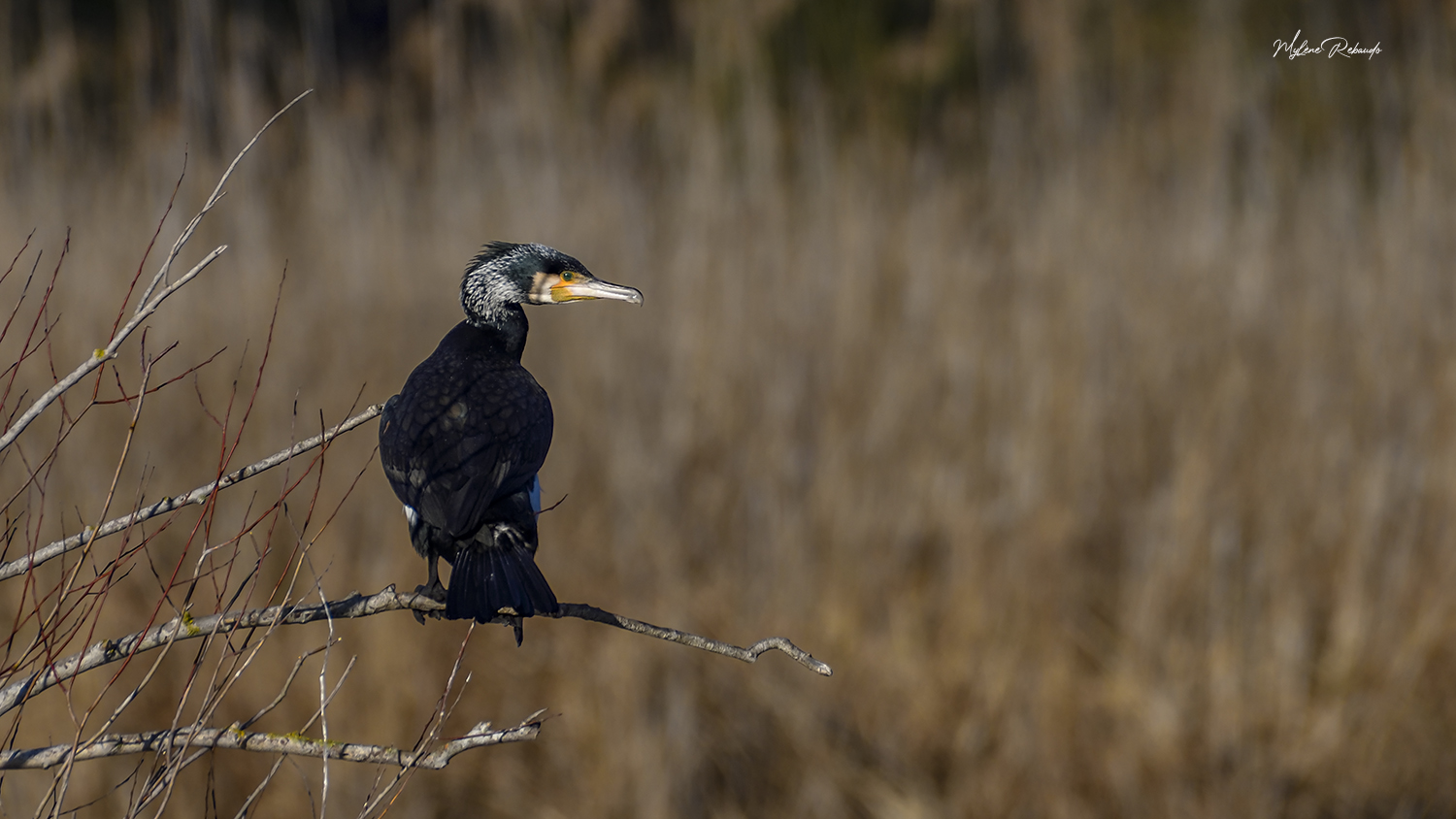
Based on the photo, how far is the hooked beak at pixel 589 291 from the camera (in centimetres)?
95

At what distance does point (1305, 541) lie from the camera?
5273 mm

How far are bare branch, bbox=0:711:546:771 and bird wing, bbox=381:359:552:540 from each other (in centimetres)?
19

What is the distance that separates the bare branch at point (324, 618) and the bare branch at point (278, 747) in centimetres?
6

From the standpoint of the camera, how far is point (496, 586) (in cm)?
110

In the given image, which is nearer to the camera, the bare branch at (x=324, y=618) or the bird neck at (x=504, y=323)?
the bare branch at (x=324, y=618)

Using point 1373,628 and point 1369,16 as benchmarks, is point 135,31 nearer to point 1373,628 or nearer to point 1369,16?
point 1373,628

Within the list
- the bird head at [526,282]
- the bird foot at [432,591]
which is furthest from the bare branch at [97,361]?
the bird foot at [432,591]

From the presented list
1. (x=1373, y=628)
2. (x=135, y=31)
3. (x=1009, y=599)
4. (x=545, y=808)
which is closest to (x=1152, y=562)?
(x=1009, y=599)

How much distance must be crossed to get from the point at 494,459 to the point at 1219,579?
4570 mm

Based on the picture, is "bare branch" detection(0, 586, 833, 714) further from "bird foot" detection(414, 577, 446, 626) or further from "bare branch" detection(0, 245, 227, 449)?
"bare branch" detection(0, 245, 227, 449)

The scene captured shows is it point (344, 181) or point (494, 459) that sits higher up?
point (344, 181)

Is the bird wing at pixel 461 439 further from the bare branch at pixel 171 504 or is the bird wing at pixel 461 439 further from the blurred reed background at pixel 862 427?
the blurred reed background at pixel 862 427

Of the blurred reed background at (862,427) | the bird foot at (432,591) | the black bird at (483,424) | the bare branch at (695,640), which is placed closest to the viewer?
the bare branch at (695,640)

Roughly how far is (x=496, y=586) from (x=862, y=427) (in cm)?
447
